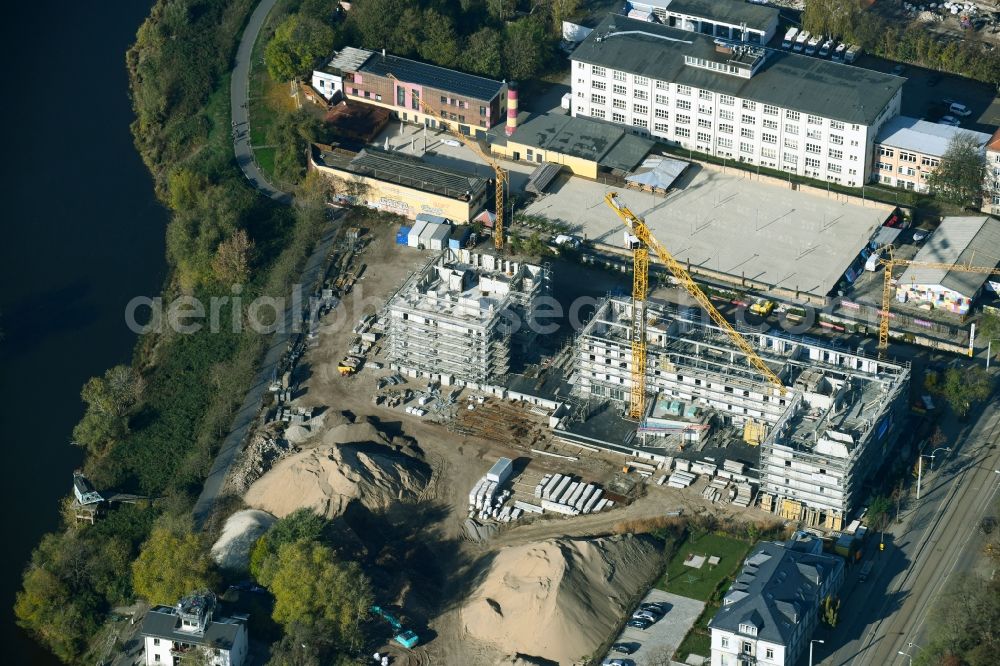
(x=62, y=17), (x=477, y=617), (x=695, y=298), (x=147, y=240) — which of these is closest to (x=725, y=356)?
(x=695, y=298)

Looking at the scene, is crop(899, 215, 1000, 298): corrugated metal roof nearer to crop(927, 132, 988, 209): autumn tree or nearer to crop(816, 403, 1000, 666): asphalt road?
crop(927, 132, 988, 209): autumn tree

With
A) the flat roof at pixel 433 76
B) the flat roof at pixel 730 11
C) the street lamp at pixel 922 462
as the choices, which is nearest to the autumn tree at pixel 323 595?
the street lamp at pixel 922 462

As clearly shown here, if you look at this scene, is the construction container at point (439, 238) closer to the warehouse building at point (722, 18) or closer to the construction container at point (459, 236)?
the construction container at point (459, 236)

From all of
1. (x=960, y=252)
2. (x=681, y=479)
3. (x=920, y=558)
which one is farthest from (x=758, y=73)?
(x=920, y=558)

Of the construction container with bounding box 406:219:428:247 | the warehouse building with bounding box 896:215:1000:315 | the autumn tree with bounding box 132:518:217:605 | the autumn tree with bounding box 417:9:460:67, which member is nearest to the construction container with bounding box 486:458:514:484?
the autumn tree with bounding box 132:518:217:605

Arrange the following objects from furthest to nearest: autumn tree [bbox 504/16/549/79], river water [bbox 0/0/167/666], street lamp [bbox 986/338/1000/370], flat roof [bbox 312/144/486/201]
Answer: autumn tree [bbox 504/16/549/79], flat roof [bbox 312/144/486/201], street lamp [bbox 986/338/1000/370], river water [bbox 0/0/167/666]

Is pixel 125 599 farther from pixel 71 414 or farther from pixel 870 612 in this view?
pixel 870 612

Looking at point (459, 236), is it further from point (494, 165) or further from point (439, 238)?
point (494, 165)
